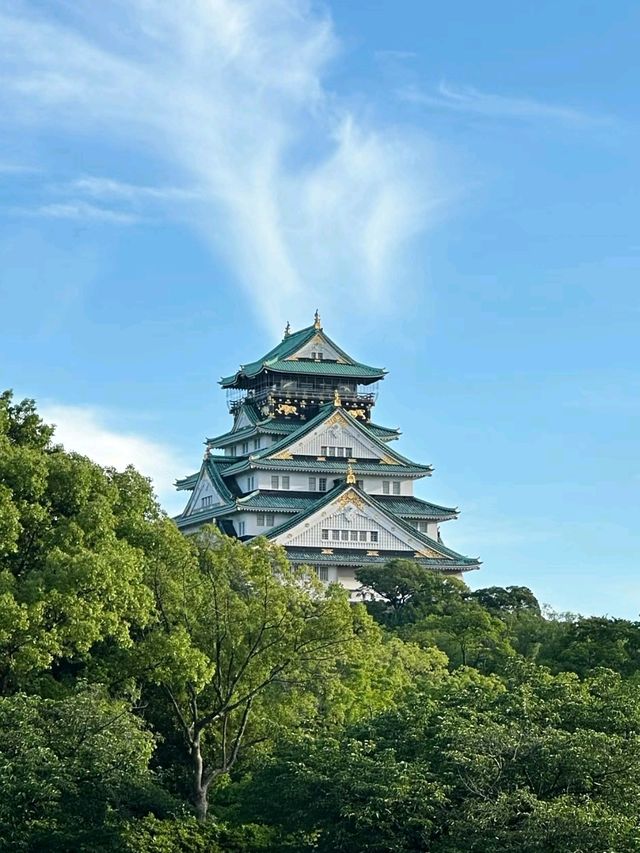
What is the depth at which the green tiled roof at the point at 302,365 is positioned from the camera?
260 feet

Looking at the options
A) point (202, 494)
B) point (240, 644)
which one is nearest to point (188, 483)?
point (202, 494)

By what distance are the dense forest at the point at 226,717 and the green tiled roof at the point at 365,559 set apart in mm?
36567

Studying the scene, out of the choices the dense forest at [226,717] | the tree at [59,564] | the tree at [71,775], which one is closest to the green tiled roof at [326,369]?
the dense forest at [226,717]

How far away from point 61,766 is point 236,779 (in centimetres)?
636

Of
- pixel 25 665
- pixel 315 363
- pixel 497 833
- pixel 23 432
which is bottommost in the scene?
pixel 497 833

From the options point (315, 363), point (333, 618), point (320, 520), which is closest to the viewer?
point (333, 618)

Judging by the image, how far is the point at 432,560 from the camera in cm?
7481

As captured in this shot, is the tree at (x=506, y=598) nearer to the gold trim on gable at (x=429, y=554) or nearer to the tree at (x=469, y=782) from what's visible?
the gold trim on gable at (x=429, y=554)

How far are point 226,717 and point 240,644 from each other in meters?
1.40

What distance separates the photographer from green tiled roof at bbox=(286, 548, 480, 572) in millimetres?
72625

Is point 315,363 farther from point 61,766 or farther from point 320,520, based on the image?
point 61,766

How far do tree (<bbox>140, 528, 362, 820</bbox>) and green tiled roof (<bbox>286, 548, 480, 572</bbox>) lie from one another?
38.5m

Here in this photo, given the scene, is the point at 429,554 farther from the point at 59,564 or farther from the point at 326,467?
the point at 59,564

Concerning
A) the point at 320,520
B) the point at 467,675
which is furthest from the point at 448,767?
the point at 320,520
